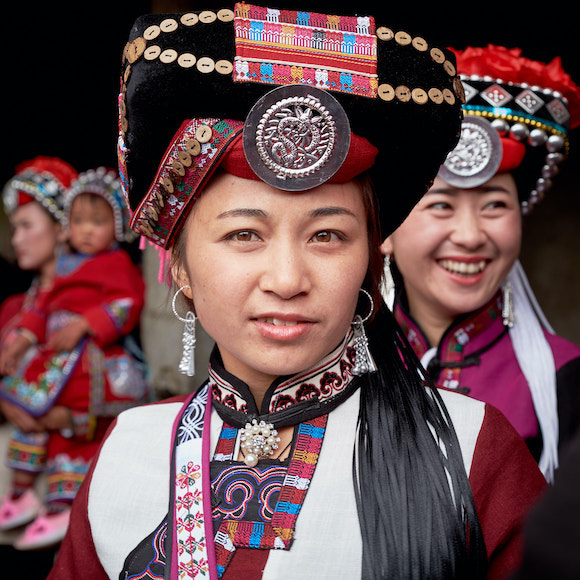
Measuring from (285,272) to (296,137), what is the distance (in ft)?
0.90

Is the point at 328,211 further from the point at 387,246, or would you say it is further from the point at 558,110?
the point at 558,110

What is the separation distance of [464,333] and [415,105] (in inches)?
45.2

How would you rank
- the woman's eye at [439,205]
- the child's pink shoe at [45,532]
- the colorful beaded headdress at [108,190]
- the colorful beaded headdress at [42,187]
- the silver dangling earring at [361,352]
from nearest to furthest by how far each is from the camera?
the silver dangling earring at [361,352] < the woman's eye at [439,205] < the child's pink shoe at [45,532] < the colorful beaded headdress at [108,190] < the colorful beaded headdress at [42,187]

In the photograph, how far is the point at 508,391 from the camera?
2.31 meters

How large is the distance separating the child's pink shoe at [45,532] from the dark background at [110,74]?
83.8 inches

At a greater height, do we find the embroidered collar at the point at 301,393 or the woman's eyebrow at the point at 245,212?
the woman's eyebrow at the point at 245,212

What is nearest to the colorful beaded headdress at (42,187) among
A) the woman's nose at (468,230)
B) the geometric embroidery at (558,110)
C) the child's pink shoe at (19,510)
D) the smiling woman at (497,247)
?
the child's pink shoe at (19,510)

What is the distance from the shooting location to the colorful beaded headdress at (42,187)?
4395mm

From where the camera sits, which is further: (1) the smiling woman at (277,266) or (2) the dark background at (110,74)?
(2) the dark background at (110,74)

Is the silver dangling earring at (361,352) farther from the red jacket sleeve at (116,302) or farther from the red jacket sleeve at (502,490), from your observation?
the red jacket sleeve at (116,302)

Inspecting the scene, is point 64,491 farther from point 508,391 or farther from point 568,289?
point 568,289

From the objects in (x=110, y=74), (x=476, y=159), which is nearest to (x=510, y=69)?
(x=476, y=159)

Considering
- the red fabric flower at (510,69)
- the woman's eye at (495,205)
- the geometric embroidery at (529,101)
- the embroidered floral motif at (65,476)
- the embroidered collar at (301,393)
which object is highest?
the red fabric flower at (510,69)

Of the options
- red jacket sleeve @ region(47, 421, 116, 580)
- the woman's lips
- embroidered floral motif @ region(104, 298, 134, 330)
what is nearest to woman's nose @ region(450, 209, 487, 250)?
the woman's lips
